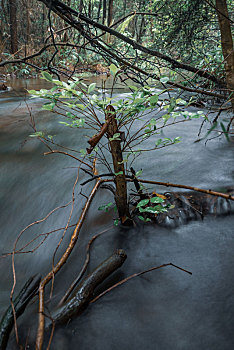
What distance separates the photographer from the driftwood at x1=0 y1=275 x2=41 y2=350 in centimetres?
120

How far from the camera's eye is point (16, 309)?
133cm

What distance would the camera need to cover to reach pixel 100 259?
1.63 meters

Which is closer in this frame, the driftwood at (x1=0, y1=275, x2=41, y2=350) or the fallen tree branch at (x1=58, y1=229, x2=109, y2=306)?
the driftwood at (x1=0, y1=275, x2=41, y2=350)

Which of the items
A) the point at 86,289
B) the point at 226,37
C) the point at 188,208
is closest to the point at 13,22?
the point at 226,37

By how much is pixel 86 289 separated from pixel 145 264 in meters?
0.40

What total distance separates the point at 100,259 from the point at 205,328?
704 millimetres

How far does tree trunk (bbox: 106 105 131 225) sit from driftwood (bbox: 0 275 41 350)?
0.70 m

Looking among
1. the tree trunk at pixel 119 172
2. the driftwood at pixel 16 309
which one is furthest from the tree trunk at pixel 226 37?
the driftwood at pixel 16 309

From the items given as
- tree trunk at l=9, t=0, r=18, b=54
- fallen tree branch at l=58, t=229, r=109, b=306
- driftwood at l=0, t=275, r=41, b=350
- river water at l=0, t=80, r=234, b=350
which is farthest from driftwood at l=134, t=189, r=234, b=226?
tree trunk at l=9, t=0, r=18, b=54

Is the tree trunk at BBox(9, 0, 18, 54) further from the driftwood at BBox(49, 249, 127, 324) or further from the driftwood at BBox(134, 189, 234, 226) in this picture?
the driftwood at BBox(49, 249, 127, 324)

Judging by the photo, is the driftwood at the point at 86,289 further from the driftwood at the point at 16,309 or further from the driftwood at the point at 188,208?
the driftwood at the point at 188,208

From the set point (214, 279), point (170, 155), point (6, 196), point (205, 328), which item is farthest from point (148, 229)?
point (6, 196)

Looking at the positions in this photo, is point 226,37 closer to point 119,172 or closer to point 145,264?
point 119,172

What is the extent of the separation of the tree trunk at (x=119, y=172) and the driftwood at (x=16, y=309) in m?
0.70
